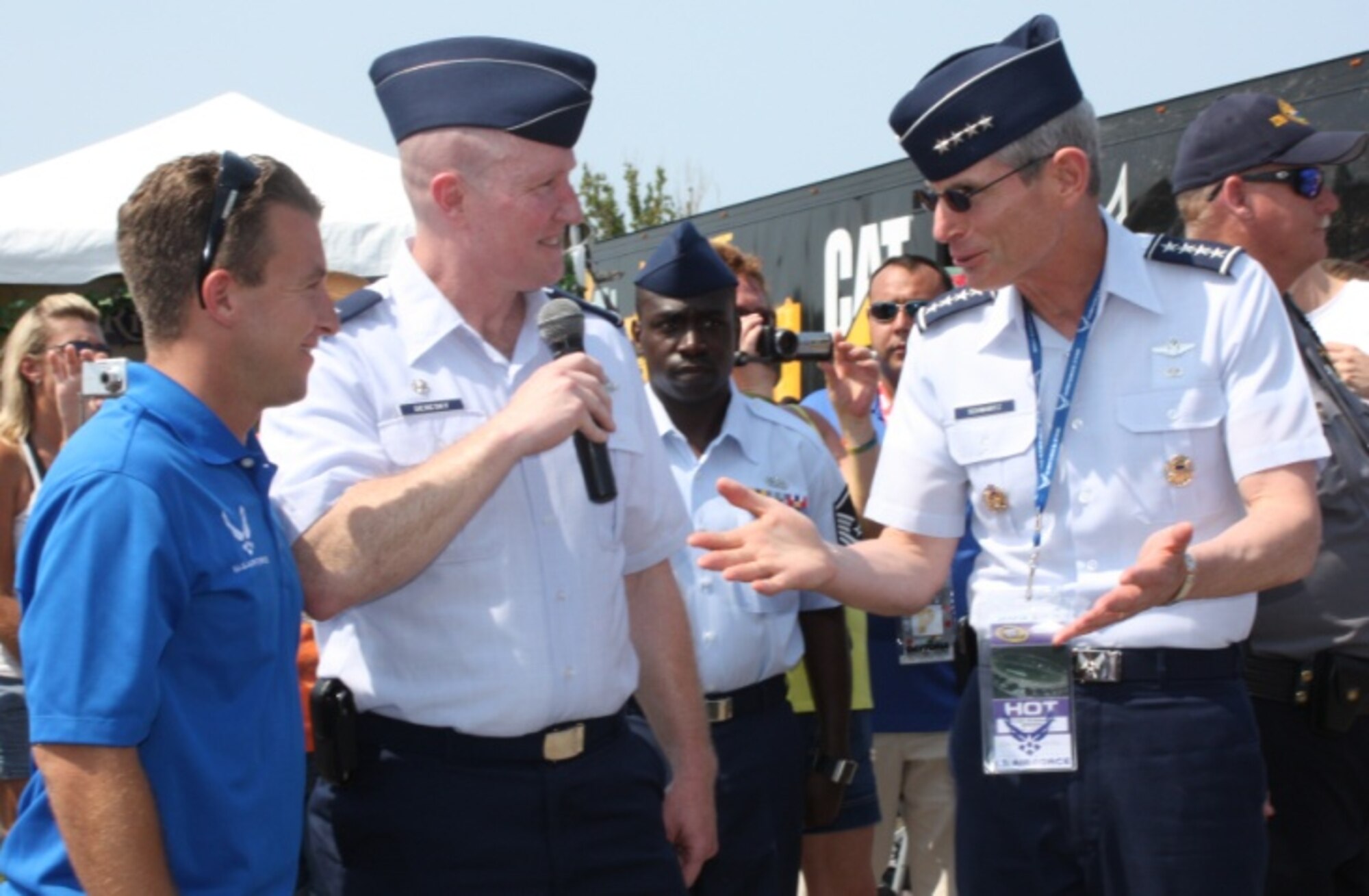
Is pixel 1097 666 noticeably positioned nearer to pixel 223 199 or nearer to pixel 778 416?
pixel 223 199

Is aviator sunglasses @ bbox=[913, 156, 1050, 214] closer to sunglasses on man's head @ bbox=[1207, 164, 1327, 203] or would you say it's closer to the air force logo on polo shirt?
sunglasses on man's head @ bbox=[1207, 164, 1327, 203]

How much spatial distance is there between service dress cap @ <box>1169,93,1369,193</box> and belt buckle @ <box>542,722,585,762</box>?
237cm

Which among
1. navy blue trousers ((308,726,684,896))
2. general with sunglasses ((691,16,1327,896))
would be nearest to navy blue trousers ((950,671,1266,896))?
general with sunglasses ((691,16,1327,896))

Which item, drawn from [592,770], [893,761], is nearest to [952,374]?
[592,770]

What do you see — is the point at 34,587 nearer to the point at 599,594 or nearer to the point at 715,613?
the point at 599,594

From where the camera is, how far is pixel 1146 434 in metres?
3.06

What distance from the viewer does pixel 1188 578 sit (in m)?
2.77

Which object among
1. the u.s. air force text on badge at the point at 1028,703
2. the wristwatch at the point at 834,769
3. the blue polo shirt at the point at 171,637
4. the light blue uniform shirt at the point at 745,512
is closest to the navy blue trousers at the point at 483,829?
the blue polo shirt at the point at 171,637

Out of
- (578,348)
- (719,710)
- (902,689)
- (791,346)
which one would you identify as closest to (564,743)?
(578,348)

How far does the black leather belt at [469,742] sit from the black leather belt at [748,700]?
4.64 ft

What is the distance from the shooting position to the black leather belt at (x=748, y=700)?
4332mm

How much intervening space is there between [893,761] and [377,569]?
10.7 feet

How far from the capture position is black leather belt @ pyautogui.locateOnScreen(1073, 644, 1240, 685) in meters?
3.02

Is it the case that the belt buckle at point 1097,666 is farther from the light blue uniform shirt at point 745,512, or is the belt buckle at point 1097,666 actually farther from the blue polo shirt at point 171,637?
the blue polo shirt at point 171,637
